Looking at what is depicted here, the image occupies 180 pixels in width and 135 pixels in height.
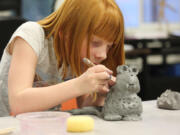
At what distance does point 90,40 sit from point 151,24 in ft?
8.58

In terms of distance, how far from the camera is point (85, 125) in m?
0.68

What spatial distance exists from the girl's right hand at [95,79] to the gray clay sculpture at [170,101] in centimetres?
19

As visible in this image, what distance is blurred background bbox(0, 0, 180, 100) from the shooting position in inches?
89.1

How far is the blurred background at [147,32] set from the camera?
7.43 ft

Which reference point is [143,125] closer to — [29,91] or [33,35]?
[29,91]

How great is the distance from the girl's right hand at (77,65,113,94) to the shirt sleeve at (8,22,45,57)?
24 cm

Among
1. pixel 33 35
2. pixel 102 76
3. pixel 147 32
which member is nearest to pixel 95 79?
pixel 102 76

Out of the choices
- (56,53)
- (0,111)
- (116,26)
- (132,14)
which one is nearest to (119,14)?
(116,26)

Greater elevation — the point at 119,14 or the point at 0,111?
the point at 119,14

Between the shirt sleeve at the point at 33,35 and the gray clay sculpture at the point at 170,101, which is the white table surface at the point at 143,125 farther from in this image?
the shirt sleeve at the point at 33,35

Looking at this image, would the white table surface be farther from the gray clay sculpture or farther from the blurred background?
the blurred background

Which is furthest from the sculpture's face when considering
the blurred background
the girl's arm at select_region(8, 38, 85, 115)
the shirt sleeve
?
the blurred background

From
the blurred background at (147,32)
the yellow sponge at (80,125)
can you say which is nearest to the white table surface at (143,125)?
the yellow sponge at (80,125)

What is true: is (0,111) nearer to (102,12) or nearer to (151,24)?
(102,12)
